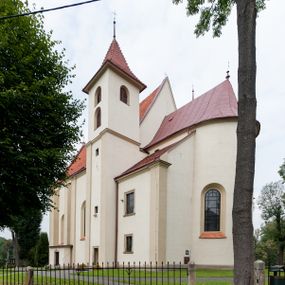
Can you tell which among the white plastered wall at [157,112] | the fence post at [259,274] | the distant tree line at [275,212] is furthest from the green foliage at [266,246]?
the fence post at [259,274]

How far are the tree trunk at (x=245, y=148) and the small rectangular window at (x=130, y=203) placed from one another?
57.5ft

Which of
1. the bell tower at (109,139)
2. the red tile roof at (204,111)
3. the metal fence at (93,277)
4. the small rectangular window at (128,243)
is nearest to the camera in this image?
the metal fence at (93,277)

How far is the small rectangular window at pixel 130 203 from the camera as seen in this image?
76.9 ft

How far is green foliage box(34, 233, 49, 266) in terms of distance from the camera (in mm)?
40312

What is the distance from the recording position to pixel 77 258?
2900 centimetres

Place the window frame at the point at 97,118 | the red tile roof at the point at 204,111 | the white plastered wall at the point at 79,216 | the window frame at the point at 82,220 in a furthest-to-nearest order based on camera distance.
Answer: the window frame at the point at 82,220, the white plastered wall at the point at 79,216, the window frame at the point at 97,118, the red tile roof at the point at 204,111

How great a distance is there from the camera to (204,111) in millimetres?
23859

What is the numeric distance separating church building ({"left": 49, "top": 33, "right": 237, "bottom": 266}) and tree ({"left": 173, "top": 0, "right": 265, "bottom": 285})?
14861 mm

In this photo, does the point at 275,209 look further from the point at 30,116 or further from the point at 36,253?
the point at 30,116

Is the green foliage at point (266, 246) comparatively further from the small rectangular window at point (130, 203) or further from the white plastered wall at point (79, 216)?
the small rectangular window at point (130, 203)

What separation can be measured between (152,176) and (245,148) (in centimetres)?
1552

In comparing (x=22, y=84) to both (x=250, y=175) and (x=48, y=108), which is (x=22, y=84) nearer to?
(x=48, y=108)

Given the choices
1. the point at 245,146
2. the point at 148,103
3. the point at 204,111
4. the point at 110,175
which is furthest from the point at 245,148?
the point at 148,103

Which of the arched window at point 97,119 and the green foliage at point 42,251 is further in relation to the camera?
the green foliage at point 42,251
